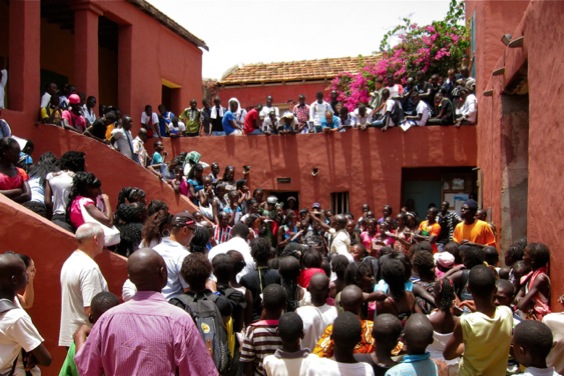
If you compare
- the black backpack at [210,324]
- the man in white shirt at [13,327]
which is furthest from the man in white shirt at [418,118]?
the man in white shirt at [13,327]

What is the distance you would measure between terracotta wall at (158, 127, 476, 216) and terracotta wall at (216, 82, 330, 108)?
7.81 metres

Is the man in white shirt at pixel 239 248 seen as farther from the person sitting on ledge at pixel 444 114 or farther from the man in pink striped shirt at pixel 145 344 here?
the person sitting on ledge at pixel 444 114

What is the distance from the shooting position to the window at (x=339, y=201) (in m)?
14.1

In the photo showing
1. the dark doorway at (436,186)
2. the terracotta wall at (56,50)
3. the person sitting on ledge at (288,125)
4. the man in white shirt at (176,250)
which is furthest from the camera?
the terracotta wall at (56,50)

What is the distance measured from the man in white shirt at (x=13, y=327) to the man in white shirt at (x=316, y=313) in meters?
1.87

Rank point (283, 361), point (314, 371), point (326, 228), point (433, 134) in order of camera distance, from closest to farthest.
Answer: point (314, 371)
point (283, 361)
point (326, 228)
point (433, 134)

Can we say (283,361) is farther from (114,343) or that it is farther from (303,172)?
(303,172)

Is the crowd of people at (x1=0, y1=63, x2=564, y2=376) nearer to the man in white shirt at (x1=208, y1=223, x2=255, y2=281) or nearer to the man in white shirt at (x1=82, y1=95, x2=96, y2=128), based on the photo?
the man in white shirt at (x1=208, y1=223, x2=255, y2=281)

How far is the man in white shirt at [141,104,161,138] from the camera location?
48.6 ft

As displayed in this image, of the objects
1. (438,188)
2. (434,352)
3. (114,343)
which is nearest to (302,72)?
(438,188)

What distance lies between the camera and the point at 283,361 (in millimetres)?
4000

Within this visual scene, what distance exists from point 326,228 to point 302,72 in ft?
42.3

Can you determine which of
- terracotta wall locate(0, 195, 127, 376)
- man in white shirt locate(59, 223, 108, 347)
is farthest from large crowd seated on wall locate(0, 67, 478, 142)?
man in white shirt locate(59, 223, 108, 347)

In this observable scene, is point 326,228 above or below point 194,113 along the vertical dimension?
below
